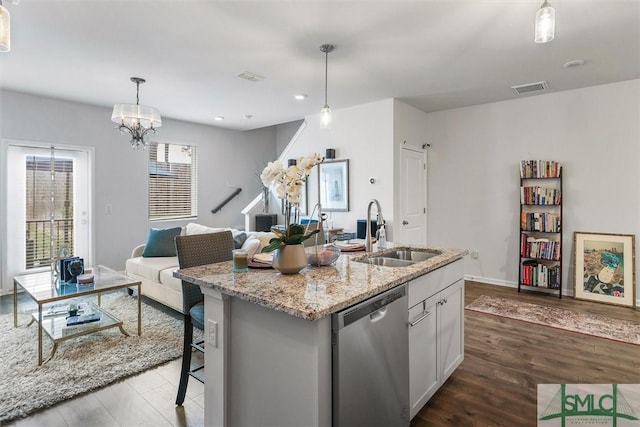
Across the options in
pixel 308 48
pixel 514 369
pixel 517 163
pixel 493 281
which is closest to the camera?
pixel 514 369

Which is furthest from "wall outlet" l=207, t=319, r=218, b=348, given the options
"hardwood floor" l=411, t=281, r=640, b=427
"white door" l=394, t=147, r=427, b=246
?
"white door" l=394, t=147, r=427, b=246

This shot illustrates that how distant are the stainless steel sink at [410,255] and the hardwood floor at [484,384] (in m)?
0.87

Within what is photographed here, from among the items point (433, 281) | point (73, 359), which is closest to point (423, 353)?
point (433, 281)

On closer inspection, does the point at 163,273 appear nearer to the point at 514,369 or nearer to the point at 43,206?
the point at 43,206

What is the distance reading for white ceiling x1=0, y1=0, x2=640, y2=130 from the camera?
8.16 ft

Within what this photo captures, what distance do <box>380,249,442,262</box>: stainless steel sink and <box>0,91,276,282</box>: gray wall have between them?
463cm

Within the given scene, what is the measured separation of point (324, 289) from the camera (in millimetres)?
1517

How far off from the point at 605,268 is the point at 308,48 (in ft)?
14.1

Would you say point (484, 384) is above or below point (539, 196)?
below

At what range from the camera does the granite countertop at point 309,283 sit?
51.9 inches

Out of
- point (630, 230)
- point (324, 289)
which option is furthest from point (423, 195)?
point (324, 289)

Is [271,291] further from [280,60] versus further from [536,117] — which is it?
[536,117]

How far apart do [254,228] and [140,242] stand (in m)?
1.86

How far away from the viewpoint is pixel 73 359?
→ 2.68m
